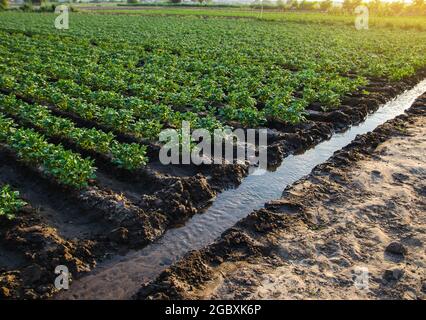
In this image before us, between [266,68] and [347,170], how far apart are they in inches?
405

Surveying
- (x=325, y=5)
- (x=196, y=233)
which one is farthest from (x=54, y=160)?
(x=325, y=5)

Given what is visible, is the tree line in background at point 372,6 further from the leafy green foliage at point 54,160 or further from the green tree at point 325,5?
the leafy green foliage at point 54,160

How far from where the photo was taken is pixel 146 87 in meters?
13.1

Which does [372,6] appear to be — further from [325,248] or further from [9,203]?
[9,203]

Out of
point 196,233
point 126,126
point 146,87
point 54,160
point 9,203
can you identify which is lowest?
point 196,233

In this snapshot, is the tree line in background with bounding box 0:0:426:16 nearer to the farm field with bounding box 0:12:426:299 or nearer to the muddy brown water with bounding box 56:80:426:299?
the farm field with bounding box 0:12:426:299

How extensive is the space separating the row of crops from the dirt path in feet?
9.32

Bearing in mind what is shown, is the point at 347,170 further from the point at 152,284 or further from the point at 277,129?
the point at 152,284

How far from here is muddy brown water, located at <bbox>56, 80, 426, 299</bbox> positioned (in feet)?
18.6

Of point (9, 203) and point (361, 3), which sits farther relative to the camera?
point (361, 3)

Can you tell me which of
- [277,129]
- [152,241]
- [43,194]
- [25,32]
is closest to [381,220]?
[152,241]

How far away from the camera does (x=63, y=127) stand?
9.59 m

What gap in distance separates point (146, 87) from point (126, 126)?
3390 mm

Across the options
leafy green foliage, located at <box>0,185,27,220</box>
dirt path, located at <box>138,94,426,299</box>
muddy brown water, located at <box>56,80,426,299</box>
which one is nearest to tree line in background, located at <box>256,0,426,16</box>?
muddy brown water, located at <box>56,80,426,299</box>
